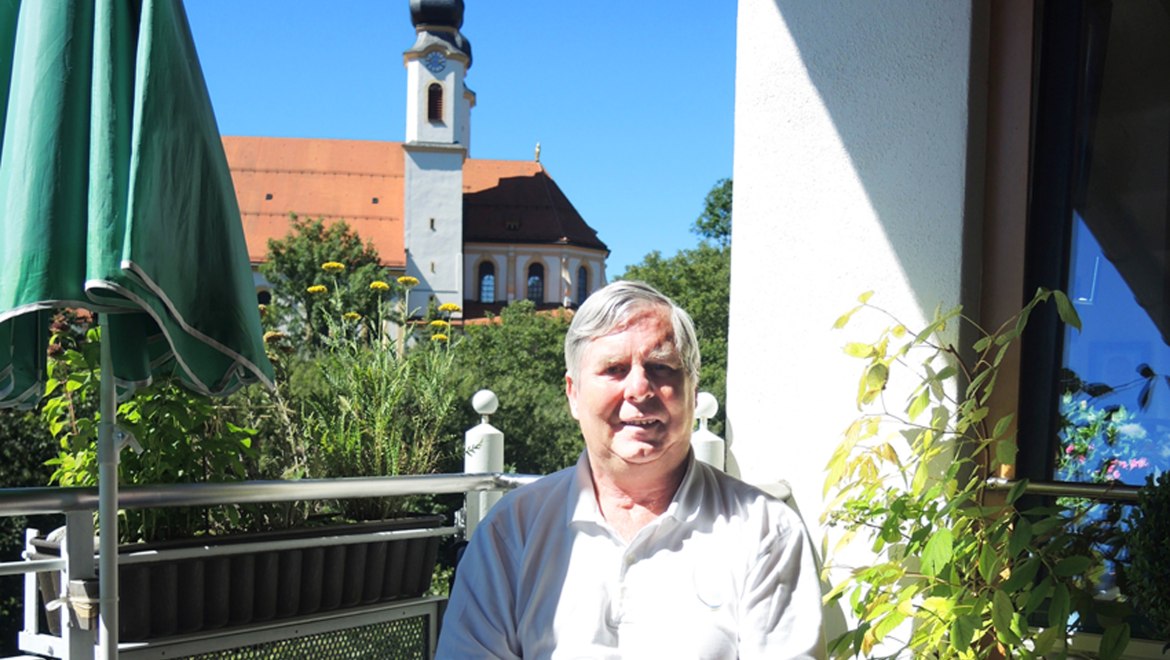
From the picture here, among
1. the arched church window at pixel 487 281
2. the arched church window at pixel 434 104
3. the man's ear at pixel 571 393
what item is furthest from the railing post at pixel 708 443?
the arched church window at pixel 487 281

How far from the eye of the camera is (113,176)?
1973 millimetres

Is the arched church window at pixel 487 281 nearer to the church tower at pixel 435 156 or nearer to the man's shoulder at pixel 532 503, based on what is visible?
the church tower at pixel 435 156

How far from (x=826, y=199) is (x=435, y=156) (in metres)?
55.3

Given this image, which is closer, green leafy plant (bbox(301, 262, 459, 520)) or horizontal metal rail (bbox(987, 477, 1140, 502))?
horizontal metal rail (bbox(987, 477, 1140, 502))

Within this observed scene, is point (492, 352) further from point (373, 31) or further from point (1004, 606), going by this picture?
point (1004, 606)

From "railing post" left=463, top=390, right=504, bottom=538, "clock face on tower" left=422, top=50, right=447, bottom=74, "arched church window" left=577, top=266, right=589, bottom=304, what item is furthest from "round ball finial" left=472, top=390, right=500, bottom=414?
"arched church window" left=577, top=266, right=589, bottom=304

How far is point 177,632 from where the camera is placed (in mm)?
2418

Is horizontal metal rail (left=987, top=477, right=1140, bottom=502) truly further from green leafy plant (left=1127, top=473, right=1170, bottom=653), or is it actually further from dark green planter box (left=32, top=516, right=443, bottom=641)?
dark green planter box (left=32, top=516, right=443, bottom=641)

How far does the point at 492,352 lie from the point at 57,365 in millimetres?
38511

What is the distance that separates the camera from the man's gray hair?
2029mm

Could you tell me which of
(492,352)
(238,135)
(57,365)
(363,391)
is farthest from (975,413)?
(238,135)

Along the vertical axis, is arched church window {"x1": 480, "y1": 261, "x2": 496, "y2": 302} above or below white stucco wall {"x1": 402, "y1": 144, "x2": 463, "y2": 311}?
below

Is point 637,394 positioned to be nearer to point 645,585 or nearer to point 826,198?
point 645,585

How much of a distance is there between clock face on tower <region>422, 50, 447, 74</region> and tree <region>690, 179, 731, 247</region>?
64.3 feet
